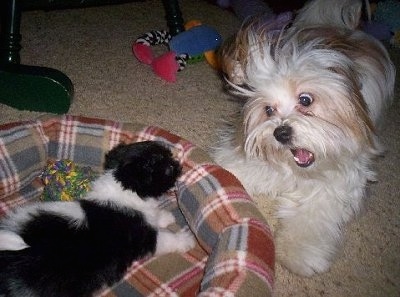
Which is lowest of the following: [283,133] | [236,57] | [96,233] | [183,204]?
[183,204]

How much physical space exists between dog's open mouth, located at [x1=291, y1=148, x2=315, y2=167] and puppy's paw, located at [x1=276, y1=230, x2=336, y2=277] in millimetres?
308

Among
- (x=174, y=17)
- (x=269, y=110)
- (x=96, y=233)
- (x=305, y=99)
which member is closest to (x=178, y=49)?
(x=174, y=17)

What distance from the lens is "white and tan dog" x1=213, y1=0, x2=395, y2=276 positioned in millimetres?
1495

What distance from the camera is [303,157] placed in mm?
1588

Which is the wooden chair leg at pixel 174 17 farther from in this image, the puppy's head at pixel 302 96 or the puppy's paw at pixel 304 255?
the puppy's paw at pixel 304 255

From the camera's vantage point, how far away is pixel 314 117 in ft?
4.90

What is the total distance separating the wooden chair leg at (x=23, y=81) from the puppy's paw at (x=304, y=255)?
1.31 m

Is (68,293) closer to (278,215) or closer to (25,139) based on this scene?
(25,139)

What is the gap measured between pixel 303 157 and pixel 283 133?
0.57 ft

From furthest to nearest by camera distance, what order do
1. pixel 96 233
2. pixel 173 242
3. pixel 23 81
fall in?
pixel 23 81, pixel 173 242, pixel 96 233

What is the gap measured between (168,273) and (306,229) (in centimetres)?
59

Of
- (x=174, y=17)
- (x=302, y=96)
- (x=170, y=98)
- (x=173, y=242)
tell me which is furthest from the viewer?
(x=174, y=17)

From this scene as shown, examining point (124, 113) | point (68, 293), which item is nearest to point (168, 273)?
point (68, 293)

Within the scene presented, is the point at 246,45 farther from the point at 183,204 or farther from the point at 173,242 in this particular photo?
the point at 173,242
